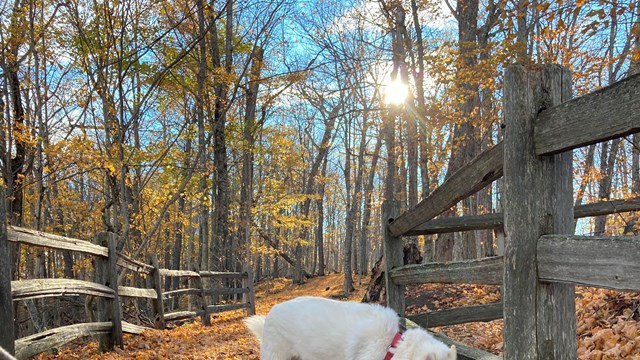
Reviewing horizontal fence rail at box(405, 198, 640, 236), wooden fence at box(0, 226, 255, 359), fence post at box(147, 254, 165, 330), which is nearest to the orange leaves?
horizontal fence rail at box(405, 198, 640, 236)

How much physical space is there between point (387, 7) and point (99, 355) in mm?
13007

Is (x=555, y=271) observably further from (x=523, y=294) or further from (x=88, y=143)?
(x=88, y=143)

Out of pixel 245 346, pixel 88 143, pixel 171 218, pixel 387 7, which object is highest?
pixel 387 7

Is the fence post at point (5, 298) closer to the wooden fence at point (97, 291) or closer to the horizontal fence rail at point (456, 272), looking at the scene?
the wooden fence at point (97, 291)

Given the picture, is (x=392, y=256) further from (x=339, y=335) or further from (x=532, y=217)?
(x=532, y=217)

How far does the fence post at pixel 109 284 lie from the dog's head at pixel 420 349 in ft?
18.7

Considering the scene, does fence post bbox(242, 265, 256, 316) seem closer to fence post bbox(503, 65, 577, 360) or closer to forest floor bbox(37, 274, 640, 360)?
forest floor bbox(37, 274, 640, 360)

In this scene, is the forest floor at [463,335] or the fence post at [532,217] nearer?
the fence post at [532,217]

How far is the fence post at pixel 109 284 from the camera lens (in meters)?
7.28

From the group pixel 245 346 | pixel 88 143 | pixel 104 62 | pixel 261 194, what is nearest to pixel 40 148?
pixel 88 143

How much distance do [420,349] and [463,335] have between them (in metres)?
4.88

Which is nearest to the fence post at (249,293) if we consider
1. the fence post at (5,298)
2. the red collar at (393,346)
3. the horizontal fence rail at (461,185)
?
the fence post at (5,298)

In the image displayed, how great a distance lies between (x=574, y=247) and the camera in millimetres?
1986

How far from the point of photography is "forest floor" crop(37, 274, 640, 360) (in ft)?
14.7
